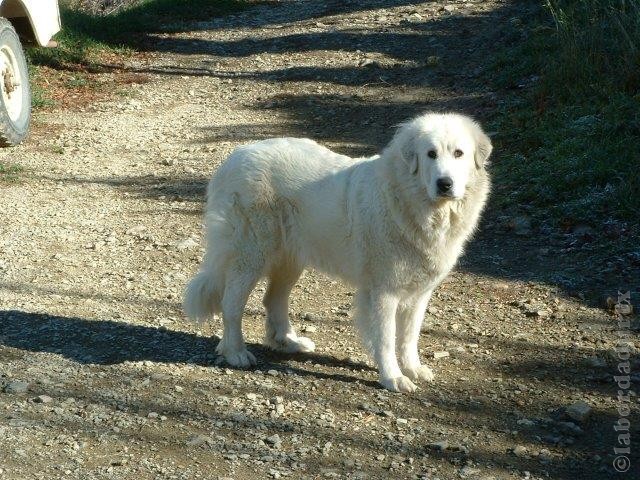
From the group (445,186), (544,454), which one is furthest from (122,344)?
(544,454)

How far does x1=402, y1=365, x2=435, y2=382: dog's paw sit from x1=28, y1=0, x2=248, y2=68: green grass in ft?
30.7

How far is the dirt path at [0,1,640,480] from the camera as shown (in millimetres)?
4453

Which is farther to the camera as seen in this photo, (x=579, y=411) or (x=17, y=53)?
(x=17, y=53)

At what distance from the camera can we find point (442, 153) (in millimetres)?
4812

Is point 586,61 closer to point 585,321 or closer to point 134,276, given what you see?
point 585,321

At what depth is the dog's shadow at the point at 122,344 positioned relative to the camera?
549 centimetres

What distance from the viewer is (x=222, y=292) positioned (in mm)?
5492

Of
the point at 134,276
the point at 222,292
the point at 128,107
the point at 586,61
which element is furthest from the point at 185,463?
the point at 128,107

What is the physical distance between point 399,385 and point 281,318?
94 centimetres

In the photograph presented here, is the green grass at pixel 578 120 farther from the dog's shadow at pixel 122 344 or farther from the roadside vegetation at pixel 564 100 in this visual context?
the dog's shadow at pixel 122 344

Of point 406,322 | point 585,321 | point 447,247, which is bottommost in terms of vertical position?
point 585,321

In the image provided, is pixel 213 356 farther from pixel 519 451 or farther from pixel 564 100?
pixel 564 100

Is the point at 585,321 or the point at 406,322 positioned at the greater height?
the point at 406,322

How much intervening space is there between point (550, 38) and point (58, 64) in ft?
22.2
